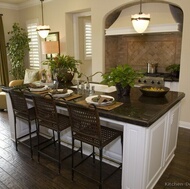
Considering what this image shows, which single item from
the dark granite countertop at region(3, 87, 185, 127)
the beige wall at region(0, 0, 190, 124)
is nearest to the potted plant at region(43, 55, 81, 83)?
the dark granite countertop at region(3, 87, 185, 127)

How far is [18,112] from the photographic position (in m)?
3.16

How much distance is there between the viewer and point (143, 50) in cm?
519

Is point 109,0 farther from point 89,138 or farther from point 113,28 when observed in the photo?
point 89,138

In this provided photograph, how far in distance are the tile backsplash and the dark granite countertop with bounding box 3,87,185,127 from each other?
7.68ft

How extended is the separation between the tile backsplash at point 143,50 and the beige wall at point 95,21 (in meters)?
0.29

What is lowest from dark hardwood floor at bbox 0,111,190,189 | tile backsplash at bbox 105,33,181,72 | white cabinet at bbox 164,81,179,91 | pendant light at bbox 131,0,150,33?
dark hardwood floor at bbox 0,111,190,189

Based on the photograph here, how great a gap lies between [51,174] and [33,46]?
16.9 feet

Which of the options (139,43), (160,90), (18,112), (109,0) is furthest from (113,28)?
(18,112)

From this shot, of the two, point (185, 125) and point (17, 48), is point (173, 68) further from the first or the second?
point (17, 48)

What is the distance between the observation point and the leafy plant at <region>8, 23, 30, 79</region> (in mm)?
6477

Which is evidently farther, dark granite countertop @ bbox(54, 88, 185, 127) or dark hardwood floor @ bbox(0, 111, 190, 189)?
dark hardwood floor @ bbox(0, 111, 190, 189)

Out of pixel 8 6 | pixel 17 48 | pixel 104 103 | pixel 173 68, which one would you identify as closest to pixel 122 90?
pixel 104 103

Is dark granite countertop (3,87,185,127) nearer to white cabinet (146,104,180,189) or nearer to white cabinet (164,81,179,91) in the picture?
white cabinet (146,104,180,189)

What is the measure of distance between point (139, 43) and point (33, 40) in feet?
11.8
